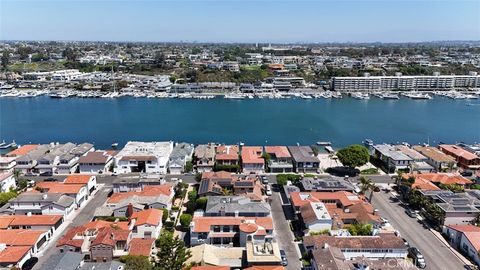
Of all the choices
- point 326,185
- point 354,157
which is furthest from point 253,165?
point 354,157

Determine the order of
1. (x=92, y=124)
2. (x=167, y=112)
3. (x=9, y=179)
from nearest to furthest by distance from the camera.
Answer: (x=9, y=179), (x=92, y=124), (x=167, y=112)

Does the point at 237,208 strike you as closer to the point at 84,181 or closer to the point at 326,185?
the point at 326,185

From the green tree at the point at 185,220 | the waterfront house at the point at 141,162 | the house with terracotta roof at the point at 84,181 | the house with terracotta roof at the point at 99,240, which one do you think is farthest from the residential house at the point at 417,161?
the house with terracotta roof at the point at 84,181

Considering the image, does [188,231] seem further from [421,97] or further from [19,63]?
[19,63]

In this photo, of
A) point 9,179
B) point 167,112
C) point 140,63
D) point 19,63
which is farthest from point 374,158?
point 19,63

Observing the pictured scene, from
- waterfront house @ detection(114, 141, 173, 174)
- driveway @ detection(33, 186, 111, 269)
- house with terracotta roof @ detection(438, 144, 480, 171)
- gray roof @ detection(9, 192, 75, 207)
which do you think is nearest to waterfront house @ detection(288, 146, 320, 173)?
waterfront house @ detection(114, 141, 173, 174)

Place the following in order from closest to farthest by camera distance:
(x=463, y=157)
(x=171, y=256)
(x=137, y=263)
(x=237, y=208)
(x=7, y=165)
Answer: (x=137, y=263)
(x=171, y=256)
(x=237, y=208)
(x=7, y=165)
(x=463, y=157)
